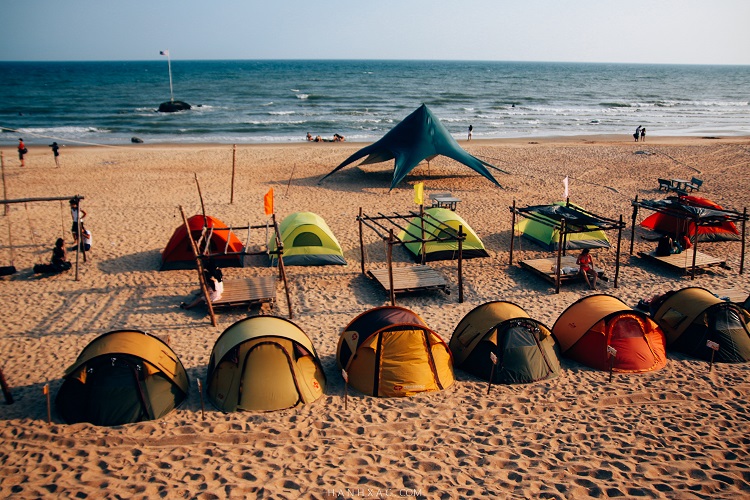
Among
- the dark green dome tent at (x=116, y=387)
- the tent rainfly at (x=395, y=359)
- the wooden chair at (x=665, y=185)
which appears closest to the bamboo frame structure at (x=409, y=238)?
the tent rainfly at (x=395, y=359)

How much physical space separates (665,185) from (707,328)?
14.9 m

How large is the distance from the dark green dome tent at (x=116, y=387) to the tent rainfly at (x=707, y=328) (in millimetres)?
8667

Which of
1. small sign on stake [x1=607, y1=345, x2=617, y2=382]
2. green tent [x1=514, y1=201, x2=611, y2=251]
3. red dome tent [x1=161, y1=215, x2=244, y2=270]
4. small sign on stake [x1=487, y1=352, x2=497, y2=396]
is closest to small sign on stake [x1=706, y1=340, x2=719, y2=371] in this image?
small sign on stake [x1=607, y1=345, x2=617, y2=382]

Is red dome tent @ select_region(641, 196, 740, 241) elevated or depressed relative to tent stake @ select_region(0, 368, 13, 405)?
elevated

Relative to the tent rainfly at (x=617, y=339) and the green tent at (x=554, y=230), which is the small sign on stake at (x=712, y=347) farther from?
the green tent at (x=554, y=230)

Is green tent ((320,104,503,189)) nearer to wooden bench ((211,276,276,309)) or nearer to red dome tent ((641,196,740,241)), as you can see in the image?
red dome tent ((641,196,740,241))

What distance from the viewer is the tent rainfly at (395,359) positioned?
27.4ft

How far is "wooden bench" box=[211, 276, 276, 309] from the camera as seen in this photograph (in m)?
11.3

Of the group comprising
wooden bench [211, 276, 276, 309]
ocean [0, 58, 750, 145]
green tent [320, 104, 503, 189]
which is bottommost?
A: wooden bench [211, 276, 276, 309]

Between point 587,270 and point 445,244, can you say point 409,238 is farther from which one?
point 587,270

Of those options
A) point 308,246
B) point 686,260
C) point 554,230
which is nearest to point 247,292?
point 308,246

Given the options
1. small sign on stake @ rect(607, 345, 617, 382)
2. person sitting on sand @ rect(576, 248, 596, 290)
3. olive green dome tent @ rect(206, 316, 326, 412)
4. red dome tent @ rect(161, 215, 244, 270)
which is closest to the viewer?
olive green dome tent @ rect(206, 316, 326, 412)

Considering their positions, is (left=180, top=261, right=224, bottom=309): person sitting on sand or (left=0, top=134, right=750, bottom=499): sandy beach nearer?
(left=0, top=134, right=750, bottom=499): sandy beach

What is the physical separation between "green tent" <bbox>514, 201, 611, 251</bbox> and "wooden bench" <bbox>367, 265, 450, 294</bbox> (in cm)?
318
